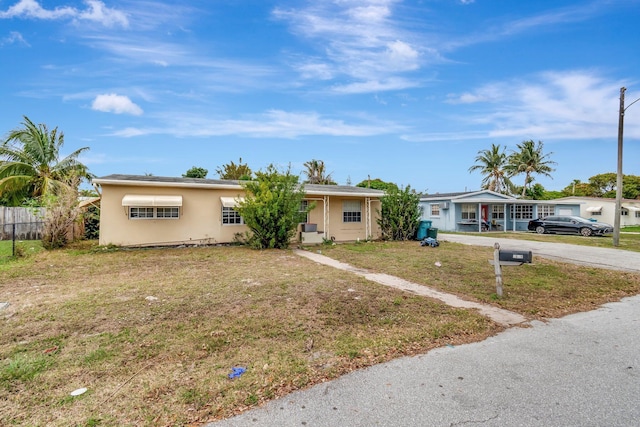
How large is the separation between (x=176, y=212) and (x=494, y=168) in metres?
38.6

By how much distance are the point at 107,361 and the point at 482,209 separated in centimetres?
2847

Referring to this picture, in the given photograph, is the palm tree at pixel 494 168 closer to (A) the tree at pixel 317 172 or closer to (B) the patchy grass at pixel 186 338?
(A) the tree at pixel 317 172

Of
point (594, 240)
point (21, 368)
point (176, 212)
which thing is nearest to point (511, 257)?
point (21, 368)

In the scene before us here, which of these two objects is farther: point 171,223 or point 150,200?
point 171,223

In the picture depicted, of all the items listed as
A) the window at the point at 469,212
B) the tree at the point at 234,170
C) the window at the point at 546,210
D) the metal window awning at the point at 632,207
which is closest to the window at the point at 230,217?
the window at the point at 469,212

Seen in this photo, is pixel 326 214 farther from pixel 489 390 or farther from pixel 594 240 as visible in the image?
pixel 594 240

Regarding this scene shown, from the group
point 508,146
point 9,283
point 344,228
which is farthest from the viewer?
point 508,146

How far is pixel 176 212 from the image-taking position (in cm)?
1391

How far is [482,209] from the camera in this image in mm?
27109

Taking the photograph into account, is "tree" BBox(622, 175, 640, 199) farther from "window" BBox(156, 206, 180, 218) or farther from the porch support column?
"window" BBox(156, 206, 180, 218)

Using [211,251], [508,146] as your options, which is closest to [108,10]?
[211,251]

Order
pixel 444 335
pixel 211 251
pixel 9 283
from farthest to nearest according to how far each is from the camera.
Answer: pixel 211 251 → pixel 9 283 → pixel 444 335

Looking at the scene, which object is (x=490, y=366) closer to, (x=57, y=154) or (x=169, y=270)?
(x=169, y=270)

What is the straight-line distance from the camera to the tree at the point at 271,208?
12.9 metres
